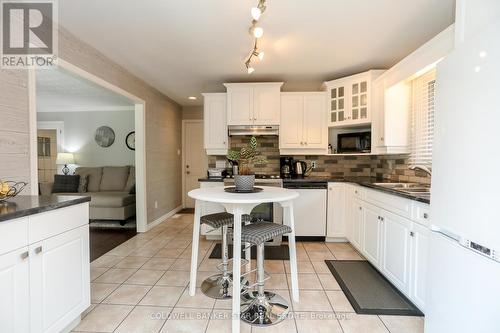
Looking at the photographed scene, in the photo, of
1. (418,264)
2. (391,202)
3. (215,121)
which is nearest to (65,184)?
(215,121)

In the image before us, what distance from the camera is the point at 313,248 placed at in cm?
334

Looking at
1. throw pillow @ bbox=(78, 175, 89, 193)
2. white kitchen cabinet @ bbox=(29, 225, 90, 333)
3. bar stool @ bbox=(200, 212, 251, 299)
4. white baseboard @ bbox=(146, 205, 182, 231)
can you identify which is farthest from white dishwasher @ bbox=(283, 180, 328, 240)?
throw pillow @ bbox=(78, 175, 89, 193)

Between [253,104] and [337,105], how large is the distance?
1.23 meters

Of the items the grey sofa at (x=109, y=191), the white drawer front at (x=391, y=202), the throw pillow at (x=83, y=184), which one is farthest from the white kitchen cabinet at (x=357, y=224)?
the throw pillow at (x=83, y=184)

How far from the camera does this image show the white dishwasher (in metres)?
3.52

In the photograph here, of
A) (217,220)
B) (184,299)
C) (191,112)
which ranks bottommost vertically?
(184,299)

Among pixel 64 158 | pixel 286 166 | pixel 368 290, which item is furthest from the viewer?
pixel 64 158

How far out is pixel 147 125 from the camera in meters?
4.11

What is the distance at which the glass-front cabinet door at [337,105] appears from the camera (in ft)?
11.8

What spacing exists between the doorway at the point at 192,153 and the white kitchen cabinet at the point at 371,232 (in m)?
3.81

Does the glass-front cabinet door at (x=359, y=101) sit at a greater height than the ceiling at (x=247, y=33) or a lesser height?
lesser

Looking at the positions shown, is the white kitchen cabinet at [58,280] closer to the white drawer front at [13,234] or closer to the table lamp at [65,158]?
the white drawer front at [13,234]

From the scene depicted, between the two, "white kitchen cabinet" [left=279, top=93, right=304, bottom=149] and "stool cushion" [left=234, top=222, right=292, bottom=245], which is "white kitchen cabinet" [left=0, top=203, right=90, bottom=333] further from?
"white kitchen cabinet" [left=279, top=93, right=304, bottom=149]

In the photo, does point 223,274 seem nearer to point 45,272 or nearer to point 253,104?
point 45,272
